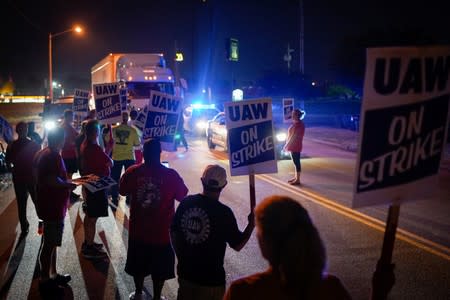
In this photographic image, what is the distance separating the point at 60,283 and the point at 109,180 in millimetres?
1475

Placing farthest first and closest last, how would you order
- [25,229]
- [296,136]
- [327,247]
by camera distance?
[296,136] < [25,229] < [327,247]

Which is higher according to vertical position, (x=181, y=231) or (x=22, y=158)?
(x=22, y=158)

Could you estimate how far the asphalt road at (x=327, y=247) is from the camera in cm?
590

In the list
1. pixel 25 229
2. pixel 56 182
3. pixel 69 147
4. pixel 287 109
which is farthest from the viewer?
pixel 287 109

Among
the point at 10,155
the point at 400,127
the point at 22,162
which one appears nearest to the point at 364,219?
the point at 22,162

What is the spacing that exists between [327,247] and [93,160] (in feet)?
12.6

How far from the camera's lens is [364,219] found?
29.7 ft

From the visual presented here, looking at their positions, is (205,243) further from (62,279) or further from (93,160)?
(93,160)

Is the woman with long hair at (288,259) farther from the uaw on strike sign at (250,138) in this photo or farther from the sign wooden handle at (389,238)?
the uaw on strike sign at (250,138)

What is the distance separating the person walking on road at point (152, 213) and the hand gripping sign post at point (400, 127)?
242 centimetres

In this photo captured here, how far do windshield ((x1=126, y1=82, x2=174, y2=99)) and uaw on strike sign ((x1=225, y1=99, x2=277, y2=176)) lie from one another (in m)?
16.8

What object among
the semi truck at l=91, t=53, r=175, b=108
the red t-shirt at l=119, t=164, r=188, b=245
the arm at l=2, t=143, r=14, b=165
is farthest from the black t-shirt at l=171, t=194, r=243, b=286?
the semi truck at l=91, t=53, r=175, b=108

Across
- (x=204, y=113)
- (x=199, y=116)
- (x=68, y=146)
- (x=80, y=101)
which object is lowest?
(x=68, y=146)

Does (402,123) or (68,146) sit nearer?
(402,123)
